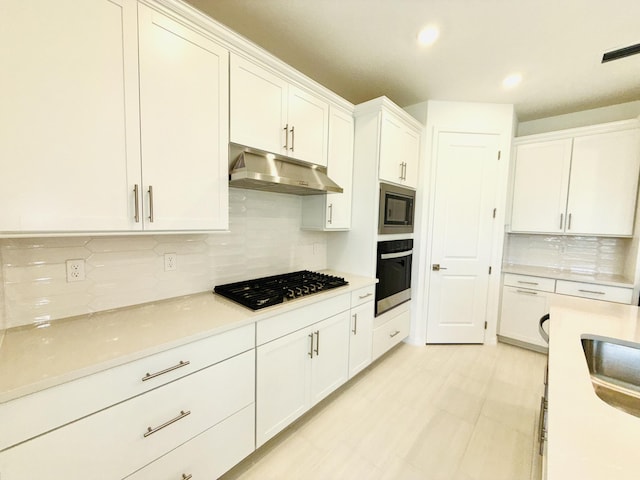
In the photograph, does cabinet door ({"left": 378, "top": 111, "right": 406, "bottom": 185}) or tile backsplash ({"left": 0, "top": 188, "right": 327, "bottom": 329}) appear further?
cabinet door ({"left": 378, "top": 111, "right": 406, "bottom": 185})

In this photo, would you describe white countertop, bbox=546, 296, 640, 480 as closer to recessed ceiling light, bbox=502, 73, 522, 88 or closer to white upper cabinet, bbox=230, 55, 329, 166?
white upper cabinet, bbox=230, 55, 329, 166

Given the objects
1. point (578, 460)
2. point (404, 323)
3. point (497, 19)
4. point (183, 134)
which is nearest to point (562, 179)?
point (497, 19)

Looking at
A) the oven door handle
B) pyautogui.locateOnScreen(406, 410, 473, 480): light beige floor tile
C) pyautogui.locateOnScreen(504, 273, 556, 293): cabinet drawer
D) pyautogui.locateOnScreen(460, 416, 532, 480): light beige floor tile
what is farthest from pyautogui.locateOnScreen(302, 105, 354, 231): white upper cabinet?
pyautogui.locateOnScreen(504, 273, 556, 293): cabinet drawer

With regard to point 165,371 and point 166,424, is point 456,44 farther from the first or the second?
point 166,424

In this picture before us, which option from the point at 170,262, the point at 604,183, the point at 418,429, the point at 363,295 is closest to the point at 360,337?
the point at 363,295

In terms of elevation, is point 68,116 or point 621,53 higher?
point 621,53

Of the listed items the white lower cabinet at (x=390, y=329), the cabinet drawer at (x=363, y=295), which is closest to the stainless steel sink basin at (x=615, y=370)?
the cabinet drawer at (x=363, y=295)

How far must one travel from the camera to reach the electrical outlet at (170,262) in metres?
1.61

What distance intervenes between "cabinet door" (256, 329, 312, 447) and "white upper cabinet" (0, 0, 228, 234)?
2.72ft

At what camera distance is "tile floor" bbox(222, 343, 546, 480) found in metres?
1.54

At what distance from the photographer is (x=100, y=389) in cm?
95

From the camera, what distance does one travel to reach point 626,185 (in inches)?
103

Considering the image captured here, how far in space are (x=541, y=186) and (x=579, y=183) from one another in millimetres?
310

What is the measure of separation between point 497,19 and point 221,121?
1.86 metres
